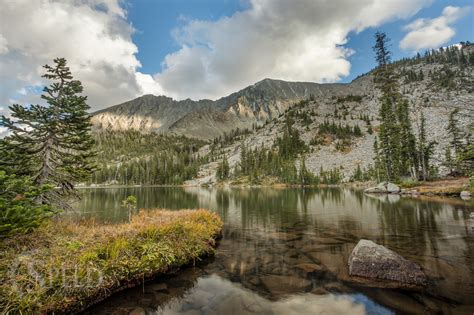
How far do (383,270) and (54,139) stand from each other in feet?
68.9

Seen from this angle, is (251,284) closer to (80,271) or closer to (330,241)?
(80,271)

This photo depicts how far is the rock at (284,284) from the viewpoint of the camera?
9.17 metres

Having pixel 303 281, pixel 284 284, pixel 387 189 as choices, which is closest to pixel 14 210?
pixel 284 284

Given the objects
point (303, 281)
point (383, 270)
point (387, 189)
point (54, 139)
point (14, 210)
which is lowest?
point (303, 281)

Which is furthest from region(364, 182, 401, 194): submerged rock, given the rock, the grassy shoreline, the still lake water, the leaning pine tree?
the leaning pine tree

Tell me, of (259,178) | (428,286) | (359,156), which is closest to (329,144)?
(359,156)

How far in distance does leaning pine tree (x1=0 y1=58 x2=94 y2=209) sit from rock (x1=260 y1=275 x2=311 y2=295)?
48.0ft

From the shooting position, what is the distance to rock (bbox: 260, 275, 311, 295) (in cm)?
917

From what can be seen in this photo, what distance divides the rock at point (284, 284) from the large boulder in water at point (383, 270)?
2.20m

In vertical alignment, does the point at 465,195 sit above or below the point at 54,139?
below

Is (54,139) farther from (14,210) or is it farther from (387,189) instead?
(387,189)

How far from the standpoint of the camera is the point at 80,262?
8008 mm

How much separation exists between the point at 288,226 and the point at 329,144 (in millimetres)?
148652

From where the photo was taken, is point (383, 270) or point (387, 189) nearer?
point (383, 270)
